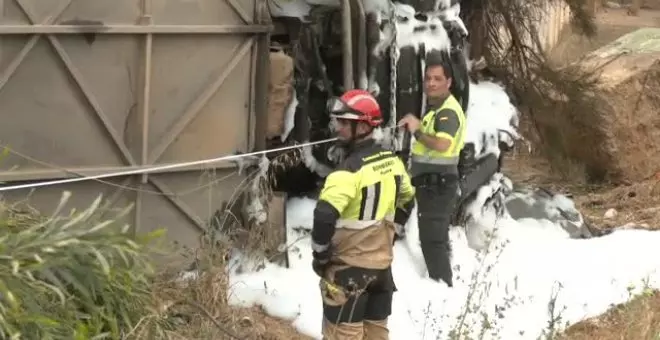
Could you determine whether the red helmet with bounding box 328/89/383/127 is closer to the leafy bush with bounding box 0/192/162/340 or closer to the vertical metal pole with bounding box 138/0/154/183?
the leafy bush with bounding box 0/192/162/340

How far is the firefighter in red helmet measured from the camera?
5469 mm

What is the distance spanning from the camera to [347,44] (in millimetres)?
7980

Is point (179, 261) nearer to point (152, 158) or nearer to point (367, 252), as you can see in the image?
point (152, 158)

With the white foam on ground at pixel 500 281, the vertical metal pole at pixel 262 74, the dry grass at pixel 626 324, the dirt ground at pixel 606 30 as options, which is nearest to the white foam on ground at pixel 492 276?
the white foam on ground at pixel 500 281

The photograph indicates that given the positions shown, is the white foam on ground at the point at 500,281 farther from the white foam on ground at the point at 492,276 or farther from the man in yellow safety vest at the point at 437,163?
the man in yellow safety vest at the point at 437,163

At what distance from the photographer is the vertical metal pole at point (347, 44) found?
7930mm

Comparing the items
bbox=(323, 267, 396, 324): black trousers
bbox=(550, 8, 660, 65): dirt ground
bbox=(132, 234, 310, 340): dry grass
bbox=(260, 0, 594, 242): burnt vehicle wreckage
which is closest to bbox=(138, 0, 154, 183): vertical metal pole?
bbox=(132, 234, 310, 340): dry grass

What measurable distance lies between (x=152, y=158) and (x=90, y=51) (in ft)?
2.70

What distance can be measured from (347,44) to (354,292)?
2.95 meters

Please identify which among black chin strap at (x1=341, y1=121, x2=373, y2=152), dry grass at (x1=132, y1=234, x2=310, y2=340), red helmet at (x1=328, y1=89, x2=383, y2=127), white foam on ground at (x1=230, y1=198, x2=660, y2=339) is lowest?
white foam on ground at (x1=230, y1=198, x2=660, y2=339)

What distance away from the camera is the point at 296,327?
6.80m

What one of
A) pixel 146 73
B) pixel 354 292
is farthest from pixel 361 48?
pixel 354 292

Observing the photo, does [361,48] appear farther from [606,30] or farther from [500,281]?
[606,30]

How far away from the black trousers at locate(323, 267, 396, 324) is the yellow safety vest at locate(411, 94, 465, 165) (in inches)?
65.5
